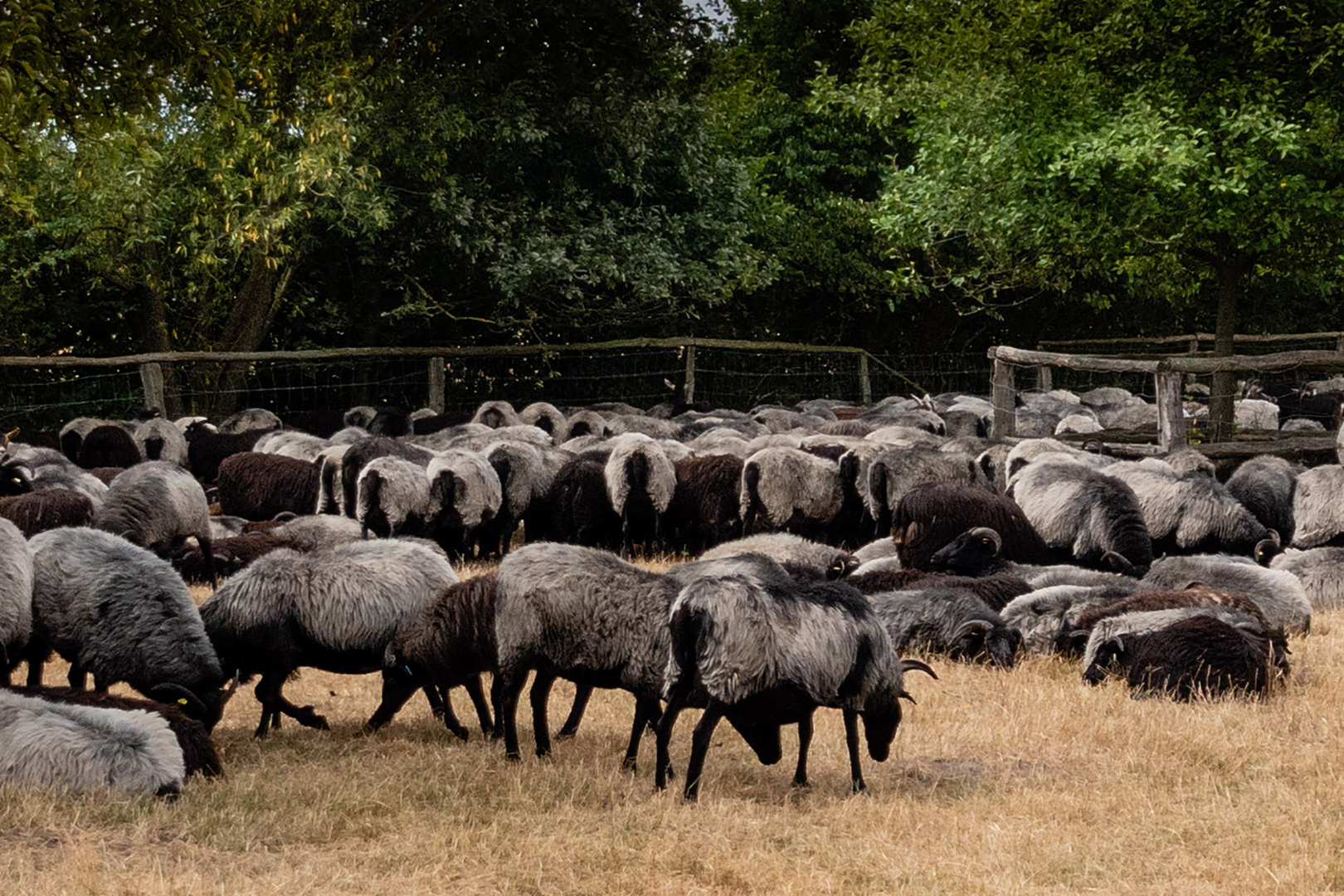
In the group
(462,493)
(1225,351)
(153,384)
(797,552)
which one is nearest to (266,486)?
(462,493)

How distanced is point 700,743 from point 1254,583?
15.9ft

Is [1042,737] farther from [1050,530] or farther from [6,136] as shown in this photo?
[6,136]

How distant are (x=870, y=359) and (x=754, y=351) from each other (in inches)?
131

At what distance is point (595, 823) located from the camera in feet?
17.8

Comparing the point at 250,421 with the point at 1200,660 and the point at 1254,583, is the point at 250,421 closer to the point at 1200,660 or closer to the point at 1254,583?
the point at 1254,583

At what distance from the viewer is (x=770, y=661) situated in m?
5.61

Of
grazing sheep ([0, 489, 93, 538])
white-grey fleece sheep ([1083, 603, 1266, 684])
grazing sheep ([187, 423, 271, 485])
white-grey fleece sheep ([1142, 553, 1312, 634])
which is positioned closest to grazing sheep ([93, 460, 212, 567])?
grazing sheep ([0, 489, 93, 538])

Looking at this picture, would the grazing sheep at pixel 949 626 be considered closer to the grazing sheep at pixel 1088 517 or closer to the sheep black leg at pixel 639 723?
the sheep black leg at pixel 639 723

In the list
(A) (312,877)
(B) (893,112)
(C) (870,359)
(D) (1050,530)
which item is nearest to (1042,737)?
(A) (312,877)

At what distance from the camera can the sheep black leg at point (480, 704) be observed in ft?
22.6

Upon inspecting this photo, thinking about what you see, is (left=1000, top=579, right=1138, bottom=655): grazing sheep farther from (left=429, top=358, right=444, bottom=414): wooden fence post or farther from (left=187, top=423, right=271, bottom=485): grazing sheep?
(left=429, top=358, right=444, bottom=414): wooden fence post

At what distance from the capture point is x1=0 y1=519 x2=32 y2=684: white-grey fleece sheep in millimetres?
6680

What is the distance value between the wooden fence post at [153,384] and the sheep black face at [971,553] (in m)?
11.4

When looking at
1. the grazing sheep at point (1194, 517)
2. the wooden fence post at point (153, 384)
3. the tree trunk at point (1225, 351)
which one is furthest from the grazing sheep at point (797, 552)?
the wooden fence post at point (153, 384)
